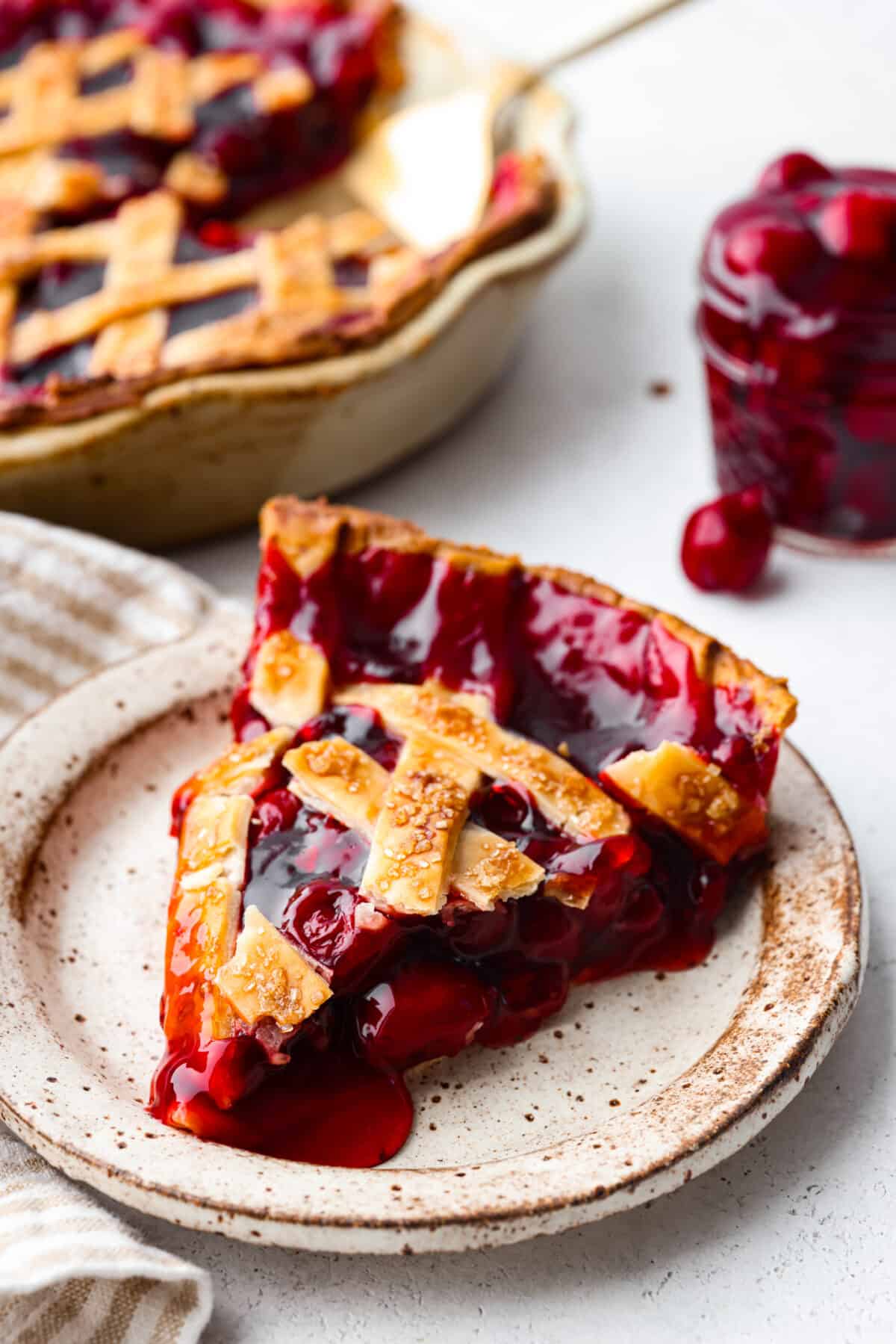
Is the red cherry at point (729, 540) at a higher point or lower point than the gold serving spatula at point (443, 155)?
lower

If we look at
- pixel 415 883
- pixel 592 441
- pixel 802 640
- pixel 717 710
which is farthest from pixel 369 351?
pixel 415 883

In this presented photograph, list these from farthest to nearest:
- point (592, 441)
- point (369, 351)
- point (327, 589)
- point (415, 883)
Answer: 1. point (592, 441)
2. point (369, 351)
3. point (327, 589)
4. point (415, 883)

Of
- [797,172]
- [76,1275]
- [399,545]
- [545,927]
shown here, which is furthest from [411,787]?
[797,172]

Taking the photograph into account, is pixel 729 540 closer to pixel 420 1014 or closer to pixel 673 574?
pixel 673 574

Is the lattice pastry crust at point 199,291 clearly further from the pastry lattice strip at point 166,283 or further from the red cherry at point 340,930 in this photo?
the red cherry at point 340,930

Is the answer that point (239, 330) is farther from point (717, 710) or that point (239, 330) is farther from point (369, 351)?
point (717, 710)

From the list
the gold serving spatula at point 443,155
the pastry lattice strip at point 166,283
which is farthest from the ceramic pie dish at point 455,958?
the gold serving spatula at point 443,155
